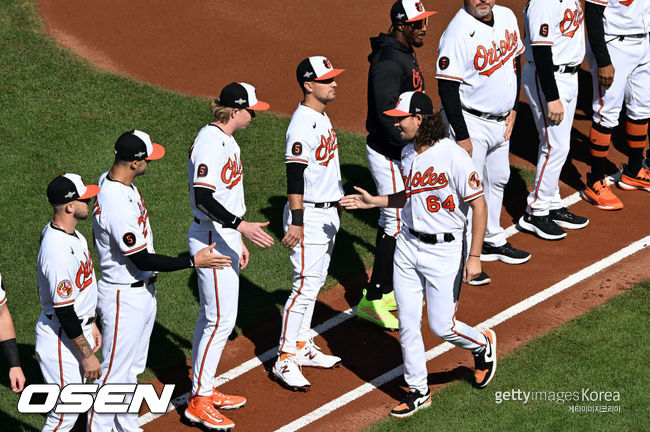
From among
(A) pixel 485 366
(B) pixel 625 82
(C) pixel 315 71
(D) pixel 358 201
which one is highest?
(C) pixel 315 71

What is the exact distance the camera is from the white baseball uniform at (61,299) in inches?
234

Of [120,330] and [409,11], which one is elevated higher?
[409,11]

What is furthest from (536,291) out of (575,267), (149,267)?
(149,267)

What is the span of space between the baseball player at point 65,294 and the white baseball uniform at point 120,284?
0.38 feet

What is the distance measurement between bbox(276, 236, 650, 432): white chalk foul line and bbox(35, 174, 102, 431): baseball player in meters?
1.59

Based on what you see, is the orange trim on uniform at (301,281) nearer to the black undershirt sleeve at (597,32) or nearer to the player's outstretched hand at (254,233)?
the player's outstretched hand at (254,233)

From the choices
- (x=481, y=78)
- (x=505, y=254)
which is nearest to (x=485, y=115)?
(x=481, y=78)

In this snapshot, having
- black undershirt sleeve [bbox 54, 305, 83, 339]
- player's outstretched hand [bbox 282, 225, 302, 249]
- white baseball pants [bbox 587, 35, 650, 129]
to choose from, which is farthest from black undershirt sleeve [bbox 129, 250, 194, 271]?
white baseball pants [bbox 587, 35, 650, 129]

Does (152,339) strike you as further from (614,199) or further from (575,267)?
(614,199)

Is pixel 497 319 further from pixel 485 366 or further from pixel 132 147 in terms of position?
pixel 132 147

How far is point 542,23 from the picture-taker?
27.6 ft

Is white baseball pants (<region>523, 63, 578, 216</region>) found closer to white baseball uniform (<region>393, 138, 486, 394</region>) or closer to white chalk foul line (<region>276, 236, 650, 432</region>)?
white chalk foul line (<region>276, 236, 650, 432</region>)

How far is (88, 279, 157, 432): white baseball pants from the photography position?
6336 millimetres

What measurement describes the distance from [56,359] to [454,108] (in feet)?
13.1
